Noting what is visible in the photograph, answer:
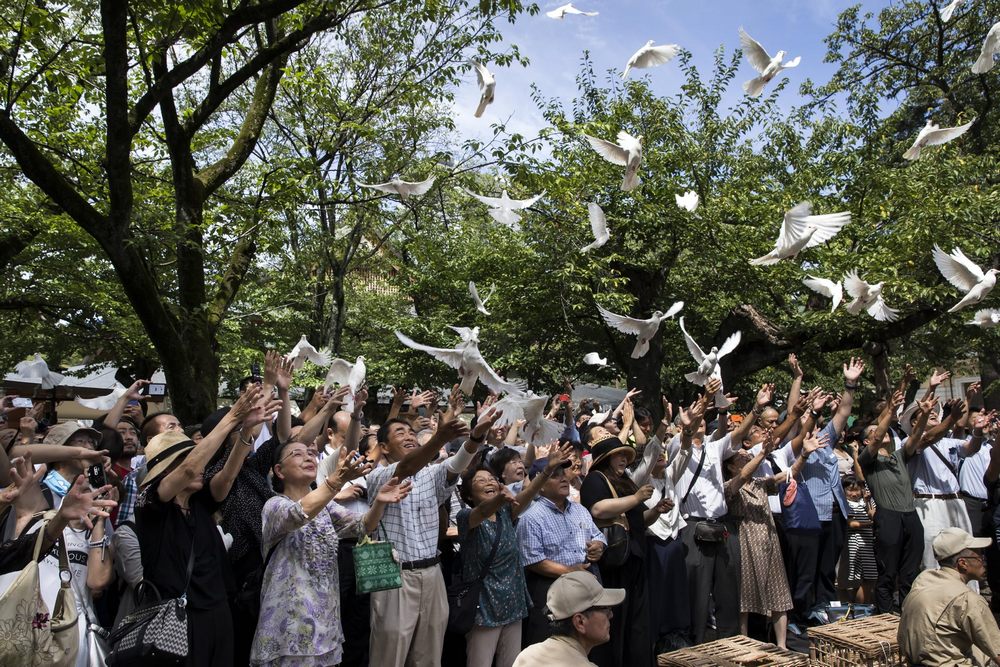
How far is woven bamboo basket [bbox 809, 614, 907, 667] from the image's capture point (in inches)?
185

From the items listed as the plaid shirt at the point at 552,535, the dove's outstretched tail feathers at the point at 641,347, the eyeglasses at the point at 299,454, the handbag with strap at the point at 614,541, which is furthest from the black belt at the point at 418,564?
the dove's outstretched tail feathers at the point at 641,347

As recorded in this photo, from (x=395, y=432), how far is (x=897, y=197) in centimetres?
1199

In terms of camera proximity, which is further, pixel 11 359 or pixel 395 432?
pixel 11 359

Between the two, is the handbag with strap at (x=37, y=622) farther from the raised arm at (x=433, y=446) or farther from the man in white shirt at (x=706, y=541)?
the man in white shirt at (x=706, y=541)

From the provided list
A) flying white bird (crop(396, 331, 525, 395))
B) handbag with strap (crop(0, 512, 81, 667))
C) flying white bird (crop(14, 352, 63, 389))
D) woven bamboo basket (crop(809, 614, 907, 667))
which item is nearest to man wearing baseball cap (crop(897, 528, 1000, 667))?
woven bamboo basket (crop(809, 614, 907, 667))

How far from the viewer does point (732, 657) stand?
14.7ft

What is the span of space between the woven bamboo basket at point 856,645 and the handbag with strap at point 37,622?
4033mm

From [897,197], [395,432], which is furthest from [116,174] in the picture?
[897,197]

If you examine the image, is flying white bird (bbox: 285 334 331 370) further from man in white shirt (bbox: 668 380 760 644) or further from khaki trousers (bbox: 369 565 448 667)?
man in white shirt (bbox: 668 380 760 644)

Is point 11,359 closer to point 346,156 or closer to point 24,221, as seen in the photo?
point 24,221

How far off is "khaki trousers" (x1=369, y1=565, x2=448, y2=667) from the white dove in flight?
1.16 metres

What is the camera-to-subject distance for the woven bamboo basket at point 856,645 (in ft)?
15.4

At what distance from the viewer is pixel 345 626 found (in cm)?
402

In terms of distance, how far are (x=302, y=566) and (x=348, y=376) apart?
1969mm
